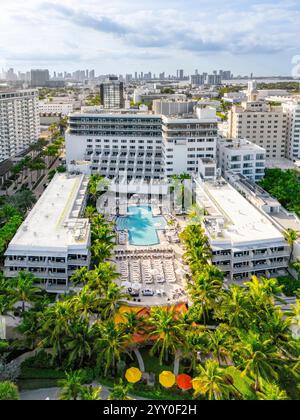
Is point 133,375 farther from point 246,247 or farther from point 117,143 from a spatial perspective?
point 117,143

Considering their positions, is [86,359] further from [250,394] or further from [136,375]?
[250,394]

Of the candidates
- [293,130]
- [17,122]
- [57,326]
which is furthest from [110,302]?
[17,122]

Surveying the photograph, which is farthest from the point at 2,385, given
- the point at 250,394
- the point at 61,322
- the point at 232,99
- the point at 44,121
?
the point at 232,99

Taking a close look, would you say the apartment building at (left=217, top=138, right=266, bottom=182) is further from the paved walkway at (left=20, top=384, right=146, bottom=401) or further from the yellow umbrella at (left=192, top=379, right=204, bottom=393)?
the paved walkway at (left=20, top=384, right=146, bottom=401)

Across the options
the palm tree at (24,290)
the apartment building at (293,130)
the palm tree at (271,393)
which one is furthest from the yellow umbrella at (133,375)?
the apartment building at (293,130)

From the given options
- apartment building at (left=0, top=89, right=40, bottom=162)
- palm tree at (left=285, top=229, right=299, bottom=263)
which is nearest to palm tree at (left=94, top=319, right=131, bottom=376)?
palm tree at (left=285, top=229, right=299, bottom=263)

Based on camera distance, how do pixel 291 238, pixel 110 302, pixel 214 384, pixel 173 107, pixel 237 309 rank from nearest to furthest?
pixel 214 384 → pixel 237 309 → pixel 110 302 → pixel 291 238 → pixel 173 107
